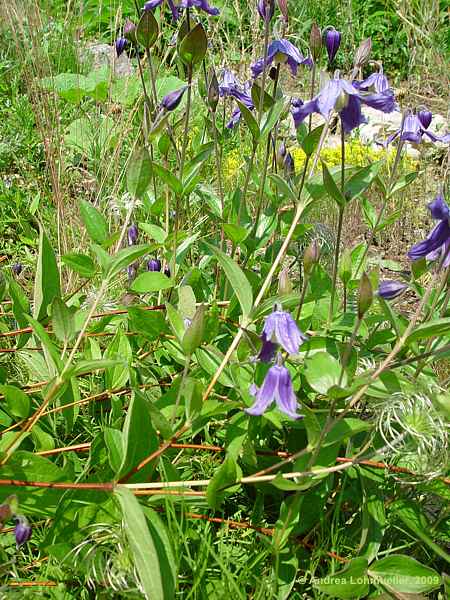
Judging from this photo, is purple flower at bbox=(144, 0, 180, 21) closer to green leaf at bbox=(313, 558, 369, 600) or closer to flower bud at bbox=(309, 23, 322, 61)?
flower bud at bbox=(309, 23, 322, 61)

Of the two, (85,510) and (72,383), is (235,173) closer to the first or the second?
(72,383)

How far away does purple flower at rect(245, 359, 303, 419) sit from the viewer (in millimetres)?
1177

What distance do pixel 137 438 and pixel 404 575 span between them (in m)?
0.60

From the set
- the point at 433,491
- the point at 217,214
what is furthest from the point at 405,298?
the point at 433,491

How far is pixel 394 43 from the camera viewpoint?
5.89m

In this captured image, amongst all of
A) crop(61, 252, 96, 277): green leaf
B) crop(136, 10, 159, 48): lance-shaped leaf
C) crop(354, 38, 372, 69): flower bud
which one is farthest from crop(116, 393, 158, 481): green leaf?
crop(354, 38, 372, 69): flower bud

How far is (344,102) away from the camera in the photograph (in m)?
1.22

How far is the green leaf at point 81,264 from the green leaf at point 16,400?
0.37m

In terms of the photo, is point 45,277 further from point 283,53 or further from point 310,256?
point 283,53

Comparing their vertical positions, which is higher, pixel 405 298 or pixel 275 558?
pixel 275 558

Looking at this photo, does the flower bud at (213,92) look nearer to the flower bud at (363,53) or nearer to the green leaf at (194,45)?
the green leaf at (194,45)

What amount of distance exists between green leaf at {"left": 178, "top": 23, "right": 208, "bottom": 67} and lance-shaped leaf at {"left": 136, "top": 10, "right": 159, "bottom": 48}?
6.1 inches

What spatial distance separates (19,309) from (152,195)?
677 millimetres

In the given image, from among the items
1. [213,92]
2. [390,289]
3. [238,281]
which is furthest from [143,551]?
[213,92]
